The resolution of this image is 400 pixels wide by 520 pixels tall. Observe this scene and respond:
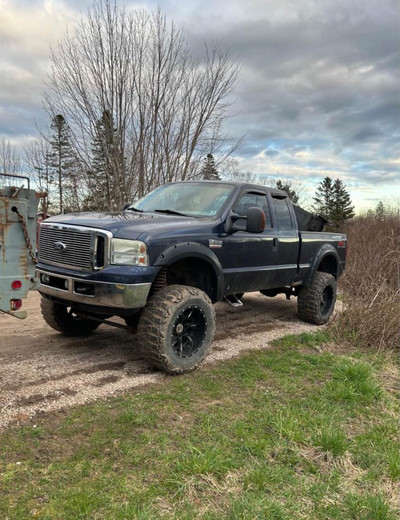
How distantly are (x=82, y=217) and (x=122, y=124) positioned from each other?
25.7 feet

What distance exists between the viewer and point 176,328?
4.38m

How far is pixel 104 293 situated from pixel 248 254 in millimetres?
2060

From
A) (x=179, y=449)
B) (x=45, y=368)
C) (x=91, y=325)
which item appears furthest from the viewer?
(x=91, y=325)

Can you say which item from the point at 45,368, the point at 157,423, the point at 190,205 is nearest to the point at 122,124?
the point at 190,205

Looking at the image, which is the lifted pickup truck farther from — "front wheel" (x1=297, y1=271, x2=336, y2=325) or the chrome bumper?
"front wheel" (x1=297, y1=271, x2=336, y2=325)

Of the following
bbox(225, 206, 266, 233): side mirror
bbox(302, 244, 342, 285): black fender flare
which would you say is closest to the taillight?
bbox(225, 206, 266, 233): side mirror

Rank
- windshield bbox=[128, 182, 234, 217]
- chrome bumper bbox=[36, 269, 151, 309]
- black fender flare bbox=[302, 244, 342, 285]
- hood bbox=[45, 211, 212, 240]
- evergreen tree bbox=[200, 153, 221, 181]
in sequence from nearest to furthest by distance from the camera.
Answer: chrome bumper bbox=[36, 269, 151, 309] → hood bbox=[45, 211, 212, 240] → windshield bbox=[128, 182, 234, 217] → black fender flare bbox=[302, 244, 342, 285] → evergreen tree bbox=[200, 153, 221, 181]

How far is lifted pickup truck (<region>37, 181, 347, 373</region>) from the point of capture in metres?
4.04

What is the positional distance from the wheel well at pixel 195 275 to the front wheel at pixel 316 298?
8.38 ft

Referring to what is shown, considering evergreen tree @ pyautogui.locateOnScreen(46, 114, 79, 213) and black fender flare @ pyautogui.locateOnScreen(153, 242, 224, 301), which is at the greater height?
evergreen tree @ pyautogui.locateOnScreen(46, 114, 79, 213)

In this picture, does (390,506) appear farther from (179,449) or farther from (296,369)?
(296,369)

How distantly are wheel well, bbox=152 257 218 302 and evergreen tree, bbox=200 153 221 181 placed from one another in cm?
927

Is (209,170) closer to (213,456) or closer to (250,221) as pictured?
(250,221)

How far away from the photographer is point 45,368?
4348 millimetres
